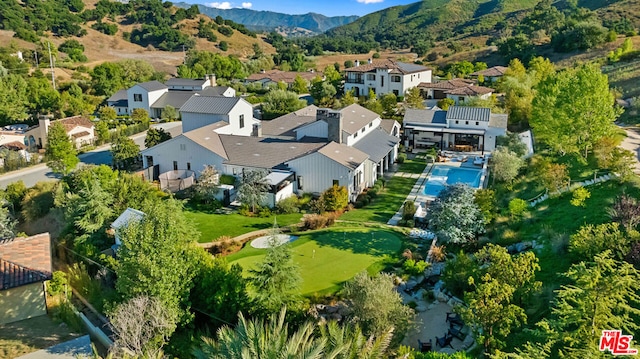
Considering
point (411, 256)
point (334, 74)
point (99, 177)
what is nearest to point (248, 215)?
point (99, 177)

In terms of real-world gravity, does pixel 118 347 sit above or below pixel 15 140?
below

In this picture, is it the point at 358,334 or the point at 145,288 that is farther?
the point at 145,288

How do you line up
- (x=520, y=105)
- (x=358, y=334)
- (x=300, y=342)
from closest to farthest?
(x=300, y=342)
(x=358, y=334)
(x=520, y=105)

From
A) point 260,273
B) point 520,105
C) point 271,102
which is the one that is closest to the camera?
point 260,273

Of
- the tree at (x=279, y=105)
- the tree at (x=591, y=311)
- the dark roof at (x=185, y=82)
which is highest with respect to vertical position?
the dark roof at (x=185, y=82)

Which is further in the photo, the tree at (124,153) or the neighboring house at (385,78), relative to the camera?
the neighboring house at (385,78)

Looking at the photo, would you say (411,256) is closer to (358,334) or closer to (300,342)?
(358,334)

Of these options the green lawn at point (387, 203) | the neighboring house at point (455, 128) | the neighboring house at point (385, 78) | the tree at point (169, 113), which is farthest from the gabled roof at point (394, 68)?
the green lawn at point (387, 203)

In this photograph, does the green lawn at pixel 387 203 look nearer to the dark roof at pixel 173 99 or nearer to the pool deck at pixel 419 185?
the pool deck at pixel 419 185
